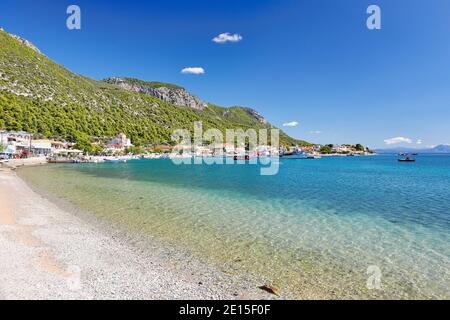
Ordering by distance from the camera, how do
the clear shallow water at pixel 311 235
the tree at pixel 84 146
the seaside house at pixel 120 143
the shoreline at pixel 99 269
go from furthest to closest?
the seaside house at pixel 120 143 < the tree at pixel 84 146 < the clear shallow water at pixel 311 235 < the shoreline at pixel 99 269

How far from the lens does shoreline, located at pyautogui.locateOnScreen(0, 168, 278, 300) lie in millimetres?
7570

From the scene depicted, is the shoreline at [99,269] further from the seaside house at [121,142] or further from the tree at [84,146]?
the seaside house at [121,142]

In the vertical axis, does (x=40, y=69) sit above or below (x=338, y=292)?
above

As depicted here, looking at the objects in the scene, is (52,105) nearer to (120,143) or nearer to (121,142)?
(120,143)

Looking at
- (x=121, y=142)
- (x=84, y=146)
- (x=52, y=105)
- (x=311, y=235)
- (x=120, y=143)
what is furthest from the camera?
(x=121, y=142)

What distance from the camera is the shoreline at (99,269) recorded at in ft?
24.8

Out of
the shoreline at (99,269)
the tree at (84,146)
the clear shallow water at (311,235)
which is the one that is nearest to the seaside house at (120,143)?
the tree at (84,146)

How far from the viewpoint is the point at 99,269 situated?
30.1ft

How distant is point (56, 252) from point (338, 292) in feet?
32.3

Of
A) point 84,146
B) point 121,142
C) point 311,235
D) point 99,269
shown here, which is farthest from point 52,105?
point 311,235

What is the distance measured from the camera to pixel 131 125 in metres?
172

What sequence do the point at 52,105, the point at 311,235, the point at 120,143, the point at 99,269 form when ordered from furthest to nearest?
1. the point at 120,143
2. the point at 52,105
3. the point at 311,235
4. the point at 99,269
